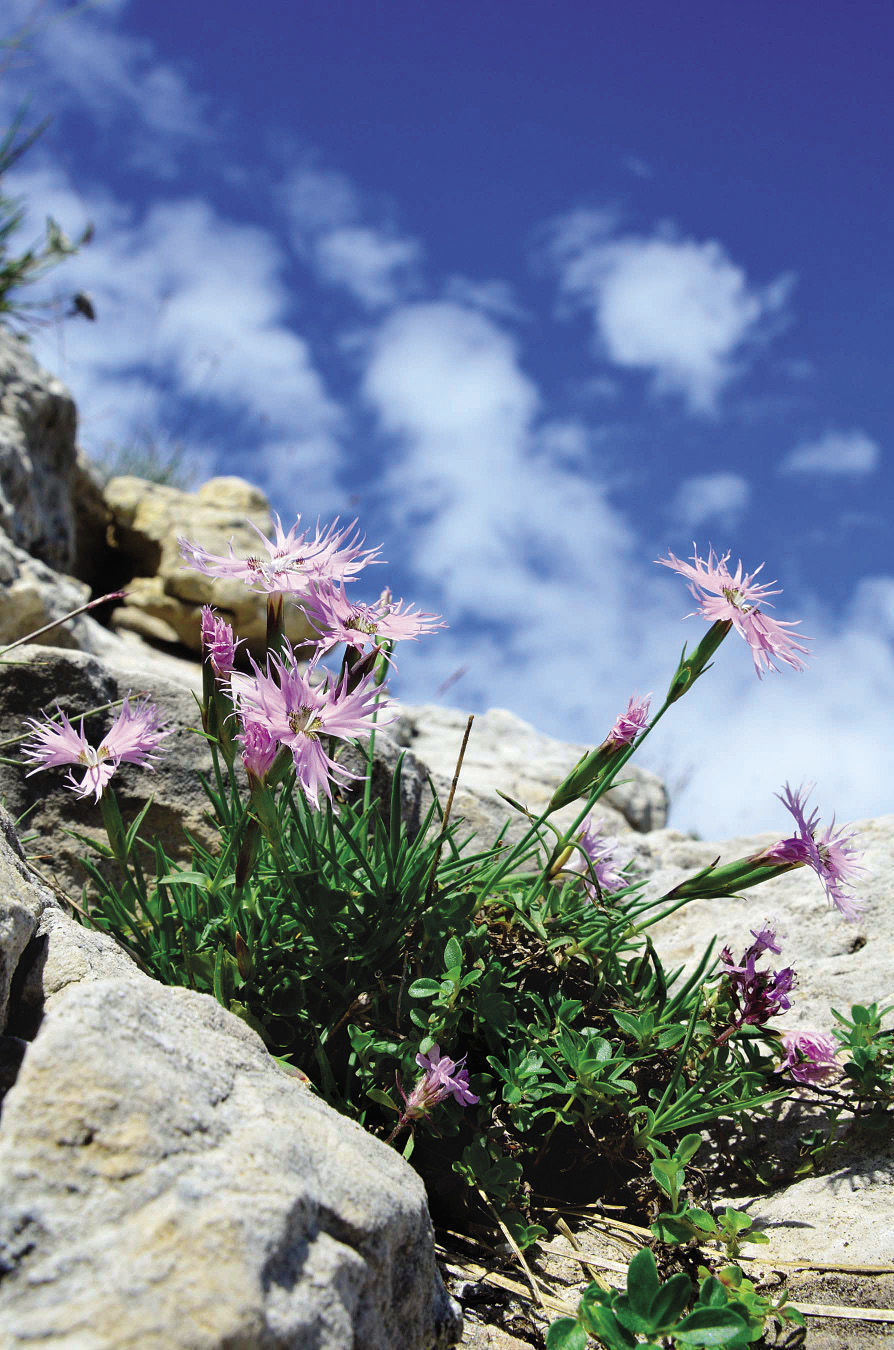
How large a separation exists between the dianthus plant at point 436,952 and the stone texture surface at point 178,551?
4.10 meters

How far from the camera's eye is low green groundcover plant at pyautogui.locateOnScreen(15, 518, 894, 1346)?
5.32 ft

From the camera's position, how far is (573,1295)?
152cm

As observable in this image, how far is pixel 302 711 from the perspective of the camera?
1.48m

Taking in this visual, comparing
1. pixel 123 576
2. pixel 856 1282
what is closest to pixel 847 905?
pixel 856 1282

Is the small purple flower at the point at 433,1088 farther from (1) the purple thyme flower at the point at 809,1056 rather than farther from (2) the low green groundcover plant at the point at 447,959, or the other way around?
(1) the purple thyme flower at the point at 809,1056

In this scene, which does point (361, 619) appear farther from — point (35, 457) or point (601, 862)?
point (35, 457)

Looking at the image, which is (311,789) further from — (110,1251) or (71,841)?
(71,841)

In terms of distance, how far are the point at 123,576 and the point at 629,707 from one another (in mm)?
6078

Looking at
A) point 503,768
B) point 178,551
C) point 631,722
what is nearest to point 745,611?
point 631,722

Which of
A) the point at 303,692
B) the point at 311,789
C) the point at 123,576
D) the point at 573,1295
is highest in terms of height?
the point at 123,576

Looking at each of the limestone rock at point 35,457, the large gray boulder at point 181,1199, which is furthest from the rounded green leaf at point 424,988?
the limestone rock at point 35,457

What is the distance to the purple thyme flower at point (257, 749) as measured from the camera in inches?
58.6

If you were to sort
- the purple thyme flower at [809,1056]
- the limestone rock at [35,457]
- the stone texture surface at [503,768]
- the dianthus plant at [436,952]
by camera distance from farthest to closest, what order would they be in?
the limestone rock at [35,457] < the stone texture surface at [503,768] < the purple thyme flower at [809,1056] < the dianthus plant at [436,952]

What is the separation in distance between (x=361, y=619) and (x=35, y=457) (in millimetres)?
4128
